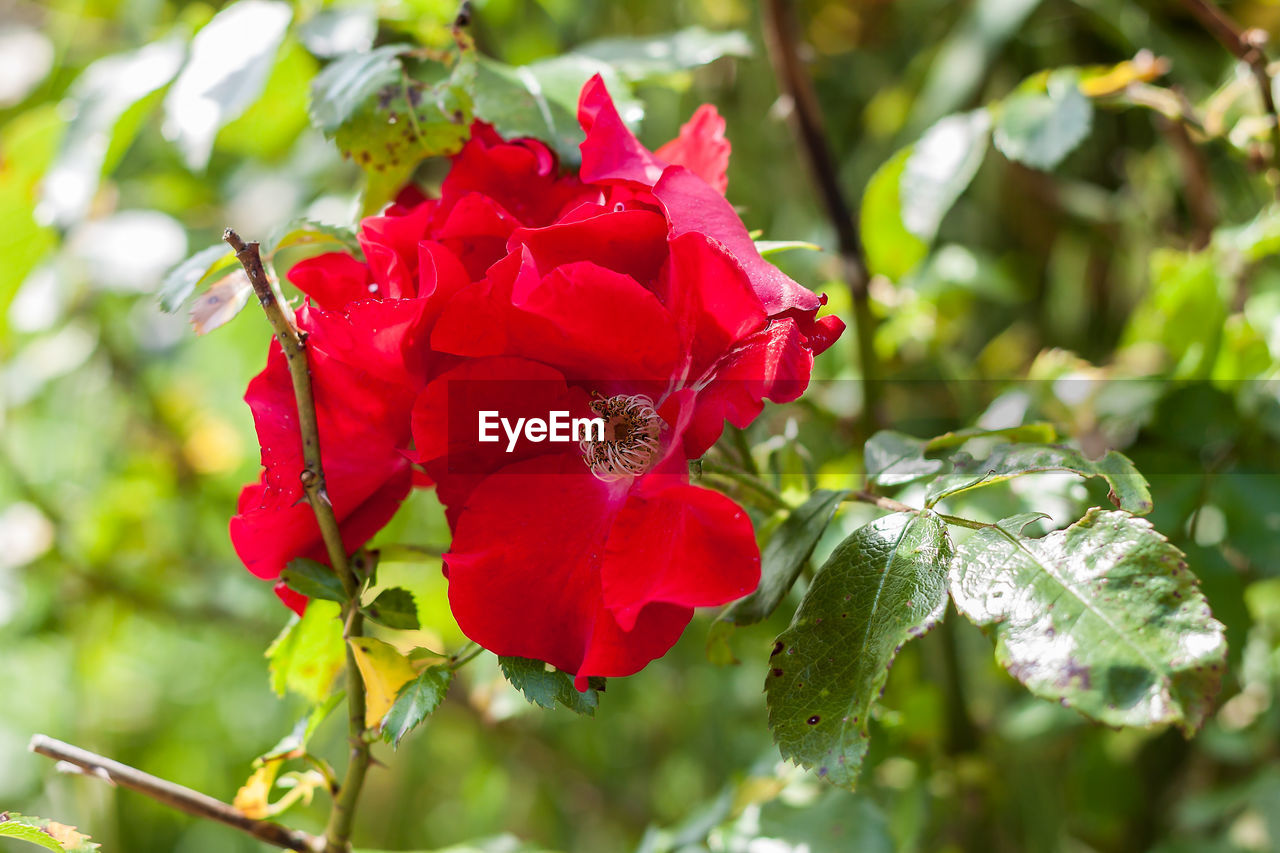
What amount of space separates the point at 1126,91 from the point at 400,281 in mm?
420

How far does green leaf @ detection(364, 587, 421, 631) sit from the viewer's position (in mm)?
320

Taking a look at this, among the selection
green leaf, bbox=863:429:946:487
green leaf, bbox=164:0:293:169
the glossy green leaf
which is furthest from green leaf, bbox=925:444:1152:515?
green leaf, bbox=164:0:293:169

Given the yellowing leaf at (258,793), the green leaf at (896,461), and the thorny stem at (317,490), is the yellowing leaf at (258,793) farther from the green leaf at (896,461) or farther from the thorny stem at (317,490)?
the green leaf at (896,461)

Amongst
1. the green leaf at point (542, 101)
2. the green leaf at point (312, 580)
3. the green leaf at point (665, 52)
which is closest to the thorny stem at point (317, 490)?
the green leaf at point (312, 580)

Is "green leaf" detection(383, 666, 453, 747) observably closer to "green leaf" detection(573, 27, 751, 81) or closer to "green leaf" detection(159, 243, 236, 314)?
"green leaf" detection(159, 243, 236, 314)

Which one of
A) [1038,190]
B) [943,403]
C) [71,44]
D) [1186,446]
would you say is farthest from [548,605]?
[71,44]

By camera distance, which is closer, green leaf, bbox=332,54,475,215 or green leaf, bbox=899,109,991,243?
green leaf, bbox=332,54,475,215

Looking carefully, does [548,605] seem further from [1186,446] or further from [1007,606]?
[1186,446]

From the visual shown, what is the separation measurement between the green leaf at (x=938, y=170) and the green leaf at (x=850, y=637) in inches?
10.8

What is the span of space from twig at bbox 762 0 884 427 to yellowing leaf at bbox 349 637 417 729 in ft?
1.17

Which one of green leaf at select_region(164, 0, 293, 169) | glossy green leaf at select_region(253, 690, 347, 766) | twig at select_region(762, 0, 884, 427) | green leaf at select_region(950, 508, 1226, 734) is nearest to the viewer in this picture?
green leaf at select_region(950, 508, 1226, 734)

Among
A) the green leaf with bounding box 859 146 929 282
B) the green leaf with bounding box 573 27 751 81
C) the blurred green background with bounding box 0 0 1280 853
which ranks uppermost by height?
the green leaf with bounding box 573 27 751 81

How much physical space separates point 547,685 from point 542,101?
0.80 feet

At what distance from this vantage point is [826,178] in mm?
572
